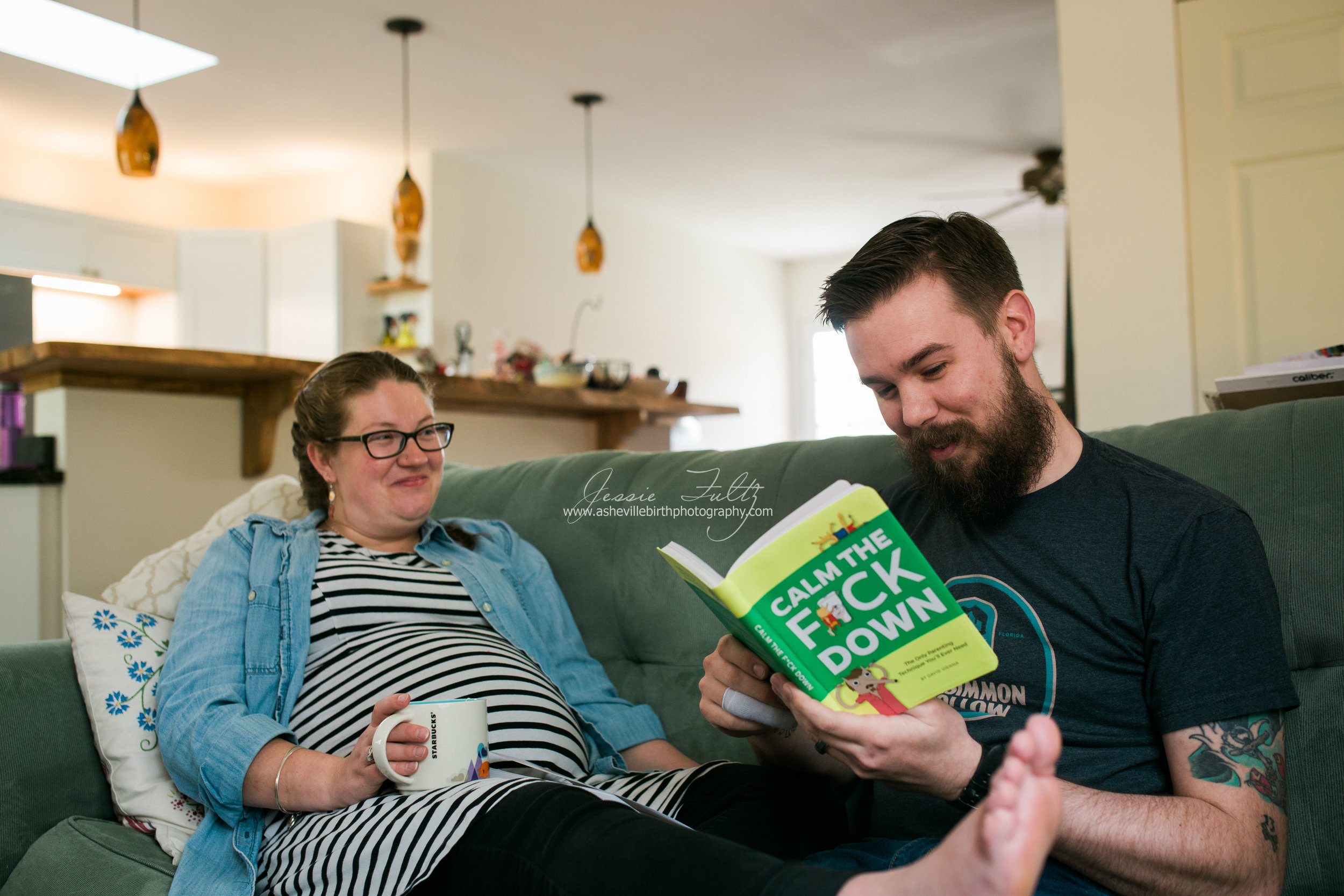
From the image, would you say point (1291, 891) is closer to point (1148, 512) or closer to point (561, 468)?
point (1148, 512)

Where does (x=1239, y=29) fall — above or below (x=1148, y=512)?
above

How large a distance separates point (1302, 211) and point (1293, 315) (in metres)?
0.23

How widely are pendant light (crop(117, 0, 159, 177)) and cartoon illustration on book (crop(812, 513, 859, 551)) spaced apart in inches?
116

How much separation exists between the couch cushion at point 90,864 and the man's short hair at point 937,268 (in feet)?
3.52

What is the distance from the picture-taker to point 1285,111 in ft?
6.97

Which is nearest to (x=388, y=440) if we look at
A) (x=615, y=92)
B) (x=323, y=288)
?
(x=615, y=92)

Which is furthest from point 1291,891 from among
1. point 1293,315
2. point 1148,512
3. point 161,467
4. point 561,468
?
point 161,467

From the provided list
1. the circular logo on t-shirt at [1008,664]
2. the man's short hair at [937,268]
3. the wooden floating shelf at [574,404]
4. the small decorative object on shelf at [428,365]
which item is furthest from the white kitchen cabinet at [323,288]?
the circular logo on t-shirt at [1008,664]

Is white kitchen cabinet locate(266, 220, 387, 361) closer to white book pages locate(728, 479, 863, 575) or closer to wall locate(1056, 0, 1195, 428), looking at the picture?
wall locate(1056, 0, 1195, 428)

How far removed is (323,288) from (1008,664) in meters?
4.82

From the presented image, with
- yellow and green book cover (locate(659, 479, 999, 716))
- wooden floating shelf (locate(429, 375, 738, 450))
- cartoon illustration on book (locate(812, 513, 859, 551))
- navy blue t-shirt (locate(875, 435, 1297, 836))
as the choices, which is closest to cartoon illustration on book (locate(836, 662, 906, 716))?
yellow and green book cover (locate(659, 479, 999, 716))

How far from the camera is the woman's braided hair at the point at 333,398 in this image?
5.14 feet

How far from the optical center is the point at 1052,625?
1.00 m

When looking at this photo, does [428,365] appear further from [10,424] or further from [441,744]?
[441,744]
